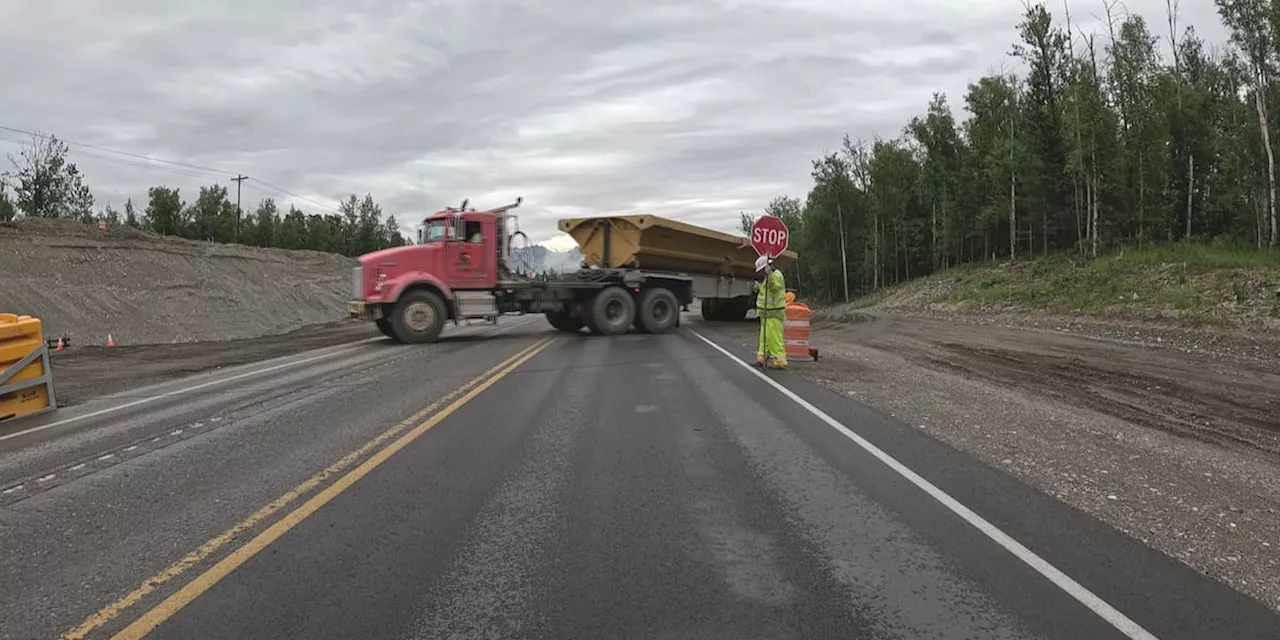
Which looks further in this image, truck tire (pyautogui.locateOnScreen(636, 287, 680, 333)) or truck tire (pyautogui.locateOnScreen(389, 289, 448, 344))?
truck tire (pyautogui.locateOnScreen(636, 287, 680, 333))

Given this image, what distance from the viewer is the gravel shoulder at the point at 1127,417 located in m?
4.85

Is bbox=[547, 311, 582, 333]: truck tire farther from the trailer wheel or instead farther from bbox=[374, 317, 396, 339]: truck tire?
the trailer wheel

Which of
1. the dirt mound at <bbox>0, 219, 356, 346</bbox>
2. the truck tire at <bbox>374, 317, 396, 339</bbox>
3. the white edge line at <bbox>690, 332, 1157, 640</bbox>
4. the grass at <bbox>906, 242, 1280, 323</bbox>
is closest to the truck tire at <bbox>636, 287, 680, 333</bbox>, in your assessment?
the truck tire at <bbox>374, 317, 396, 339</bbox>

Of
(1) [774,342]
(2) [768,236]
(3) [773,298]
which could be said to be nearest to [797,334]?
(1) [774,342]

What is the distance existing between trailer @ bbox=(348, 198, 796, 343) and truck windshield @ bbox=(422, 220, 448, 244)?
2 cm

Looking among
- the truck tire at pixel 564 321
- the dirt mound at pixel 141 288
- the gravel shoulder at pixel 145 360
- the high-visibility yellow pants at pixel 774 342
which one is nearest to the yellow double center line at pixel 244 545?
the high-visibility yellow pants at pixel 774 342

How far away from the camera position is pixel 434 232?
63.5 ft

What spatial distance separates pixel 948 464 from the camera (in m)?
6.20

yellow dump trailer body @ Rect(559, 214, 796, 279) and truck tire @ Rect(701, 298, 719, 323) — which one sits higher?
yellow dump trailer body @ Rect(559, 214, 796, 279)

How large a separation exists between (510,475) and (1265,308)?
18.0 m

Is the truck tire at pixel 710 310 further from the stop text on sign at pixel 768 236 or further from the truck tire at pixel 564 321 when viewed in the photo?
the stop text on sign at pixel 768 236

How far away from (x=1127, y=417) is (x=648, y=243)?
13.5 meters

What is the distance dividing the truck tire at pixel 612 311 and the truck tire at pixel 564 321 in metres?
1.18

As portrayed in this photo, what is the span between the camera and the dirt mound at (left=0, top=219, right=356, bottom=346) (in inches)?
921
